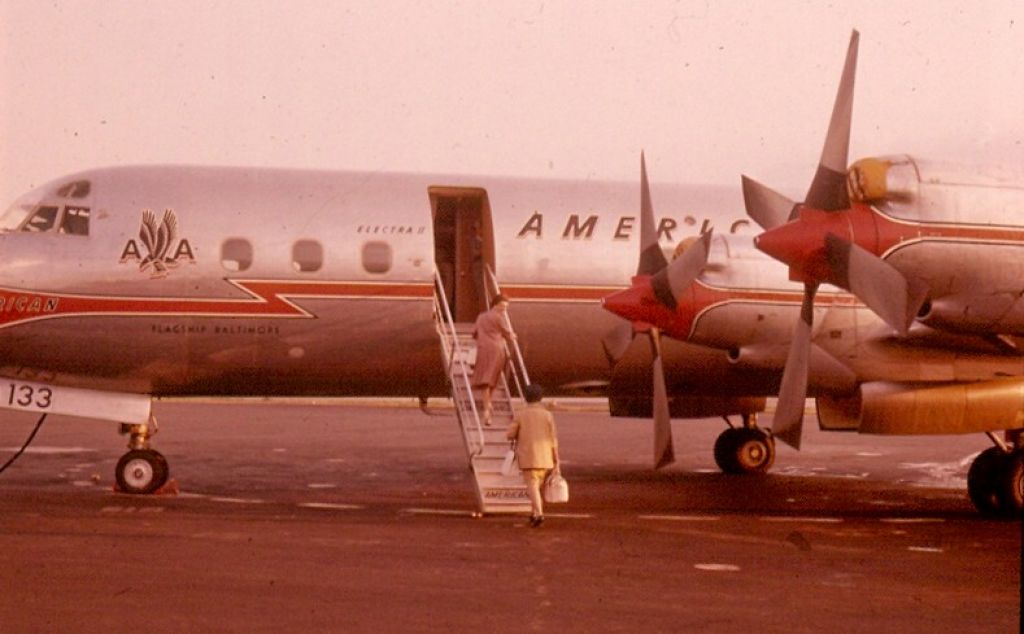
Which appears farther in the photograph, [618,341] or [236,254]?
[236,254]

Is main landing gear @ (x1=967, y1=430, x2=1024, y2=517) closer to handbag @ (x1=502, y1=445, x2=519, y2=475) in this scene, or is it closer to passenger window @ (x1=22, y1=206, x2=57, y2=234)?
handbag @ (x1=502, y1=445, x2=519, y2=475)

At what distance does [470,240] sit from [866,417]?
7351mm

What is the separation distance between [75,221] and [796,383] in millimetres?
10816

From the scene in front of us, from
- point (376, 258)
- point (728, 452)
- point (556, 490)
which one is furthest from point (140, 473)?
point (728, 452)

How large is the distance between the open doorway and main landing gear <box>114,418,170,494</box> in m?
5.29

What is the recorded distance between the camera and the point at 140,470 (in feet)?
61.7

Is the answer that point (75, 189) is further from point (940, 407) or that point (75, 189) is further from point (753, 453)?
point (753, 453)

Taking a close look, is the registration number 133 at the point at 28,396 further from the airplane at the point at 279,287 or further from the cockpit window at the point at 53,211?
the cockpit window at the point at 53,211

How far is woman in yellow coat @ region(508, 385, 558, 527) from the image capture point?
15.7m

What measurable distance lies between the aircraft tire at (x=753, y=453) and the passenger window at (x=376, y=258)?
29.0ft

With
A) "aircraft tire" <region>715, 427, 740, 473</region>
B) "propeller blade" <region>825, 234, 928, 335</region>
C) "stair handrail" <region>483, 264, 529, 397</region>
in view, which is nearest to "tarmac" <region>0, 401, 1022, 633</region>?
"aircraft tire" <region>715, 427, 740, 473</region>

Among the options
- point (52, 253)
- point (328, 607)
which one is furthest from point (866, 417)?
point (52, 253)

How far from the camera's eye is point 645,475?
25.2m

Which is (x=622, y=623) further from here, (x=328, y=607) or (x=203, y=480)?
(x=203, y=480)
